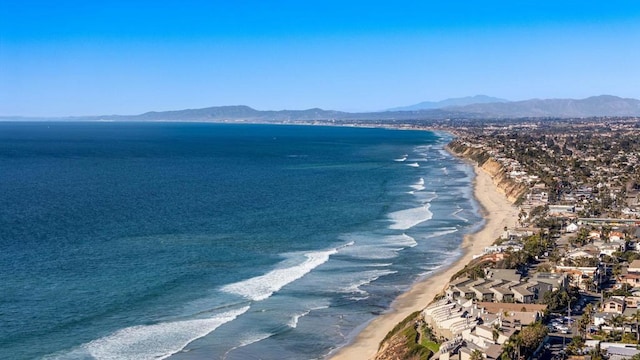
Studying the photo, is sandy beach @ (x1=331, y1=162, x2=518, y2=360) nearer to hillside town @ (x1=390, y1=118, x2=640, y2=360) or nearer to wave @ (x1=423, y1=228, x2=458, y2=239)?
hillside town @ (x1=390, y1=118, x2=640, y2=360)

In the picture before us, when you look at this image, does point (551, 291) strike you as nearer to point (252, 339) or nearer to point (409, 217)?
point (252, 339)

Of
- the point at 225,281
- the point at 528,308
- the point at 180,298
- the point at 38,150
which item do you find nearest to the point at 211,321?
the point at 180,298

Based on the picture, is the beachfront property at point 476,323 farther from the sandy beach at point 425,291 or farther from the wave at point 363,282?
the wave at point 363,282

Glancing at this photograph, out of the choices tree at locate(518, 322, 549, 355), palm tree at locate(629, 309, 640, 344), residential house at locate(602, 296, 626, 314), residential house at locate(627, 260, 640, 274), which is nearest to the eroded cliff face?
residential house at locate(627, 260, 640, 274)

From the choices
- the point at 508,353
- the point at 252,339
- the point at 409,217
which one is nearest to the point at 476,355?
the point at 508,353

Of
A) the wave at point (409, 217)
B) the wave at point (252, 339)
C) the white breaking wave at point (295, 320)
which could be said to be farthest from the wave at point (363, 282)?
the wave at point (409, 217)

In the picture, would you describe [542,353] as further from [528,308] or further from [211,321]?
[211,321]

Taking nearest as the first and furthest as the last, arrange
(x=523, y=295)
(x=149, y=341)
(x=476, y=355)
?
(x=476, y=355), (x=149, y=341), (x=523, y=295)
